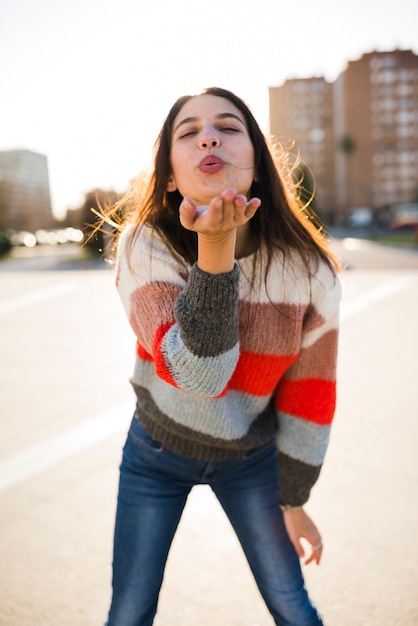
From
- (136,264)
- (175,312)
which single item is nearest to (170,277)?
(136,264)

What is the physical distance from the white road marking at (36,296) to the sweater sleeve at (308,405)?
7.28 meters

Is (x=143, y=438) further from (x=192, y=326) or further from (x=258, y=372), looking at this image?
(x=192, y=326)

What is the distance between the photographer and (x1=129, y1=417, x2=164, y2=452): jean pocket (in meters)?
1.40

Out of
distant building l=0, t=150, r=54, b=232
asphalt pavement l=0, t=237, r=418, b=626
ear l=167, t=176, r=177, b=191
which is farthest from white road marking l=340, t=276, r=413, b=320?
ear l=167, t=176, r=177, b=191

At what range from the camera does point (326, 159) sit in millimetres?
70062

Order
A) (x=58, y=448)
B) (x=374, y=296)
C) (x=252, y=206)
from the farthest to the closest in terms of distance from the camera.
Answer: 1. (x=374, y=296)
2. (x=58, y=448)
3. (x=252, y=206)

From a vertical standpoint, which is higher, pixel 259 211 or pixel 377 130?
pixel 377 130

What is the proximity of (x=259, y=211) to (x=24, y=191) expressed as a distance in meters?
13.1

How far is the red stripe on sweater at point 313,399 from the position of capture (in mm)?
1416

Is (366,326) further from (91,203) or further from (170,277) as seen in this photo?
(91,203)

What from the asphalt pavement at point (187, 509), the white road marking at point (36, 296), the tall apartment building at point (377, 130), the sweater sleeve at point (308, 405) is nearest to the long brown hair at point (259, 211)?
the sweater sleeve at point (308, 405)

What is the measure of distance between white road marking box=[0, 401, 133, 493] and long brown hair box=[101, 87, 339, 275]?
1953mm

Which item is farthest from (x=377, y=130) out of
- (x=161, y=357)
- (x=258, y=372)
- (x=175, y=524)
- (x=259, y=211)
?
(x=161, y=357)

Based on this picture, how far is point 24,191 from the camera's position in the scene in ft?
43.0
